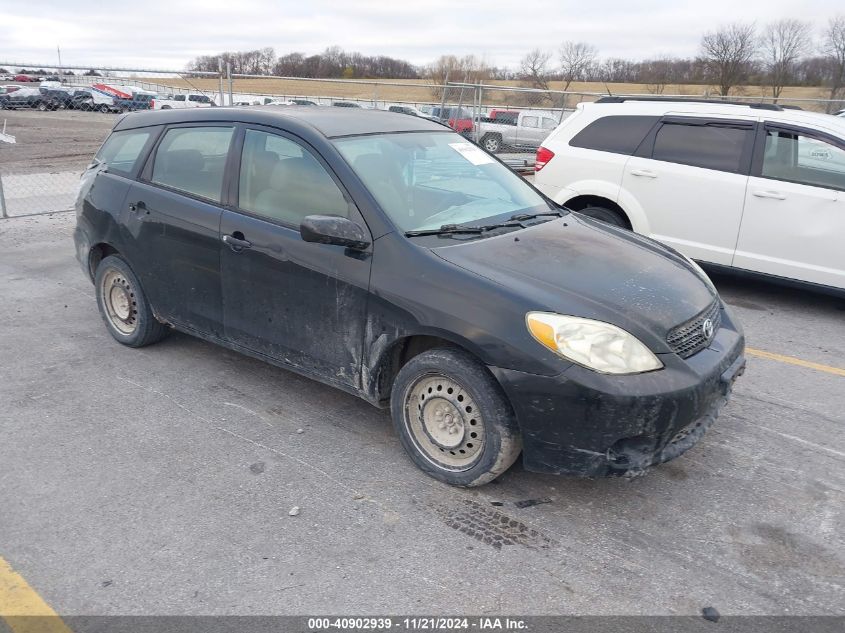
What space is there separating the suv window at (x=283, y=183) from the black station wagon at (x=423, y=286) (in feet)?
0.03

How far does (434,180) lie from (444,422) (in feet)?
4.95

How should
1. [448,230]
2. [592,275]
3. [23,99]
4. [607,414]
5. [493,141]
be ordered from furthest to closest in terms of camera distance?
[23,99]
[493,141]
[448,230]
[592,275]
[607,414]

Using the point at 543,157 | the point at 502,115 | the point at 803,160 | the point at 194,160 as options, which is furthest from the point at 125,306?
the point at 502,115

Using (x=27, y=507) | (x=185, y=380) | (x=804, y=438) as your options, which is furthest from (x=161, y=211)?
(x=804, y=438)

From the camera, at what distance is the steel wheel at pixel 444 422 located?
3324 mm

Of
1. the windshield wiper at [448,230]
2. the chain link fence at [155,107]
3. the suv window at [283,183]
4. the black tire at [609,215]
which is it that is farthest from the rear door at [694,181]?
the suv window at [283,183]

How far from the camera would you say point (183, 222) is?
4422 mm

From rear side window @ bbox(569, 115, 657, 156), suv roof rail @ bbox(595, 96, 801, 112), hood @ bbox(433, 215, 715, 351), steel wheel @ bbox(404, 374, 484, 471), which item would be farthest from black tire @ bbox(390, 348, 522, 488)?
suv roof rail @ bbox(595, 96, 801, 112)

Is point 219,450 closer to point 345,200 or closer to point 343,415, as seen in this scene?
point 343,415

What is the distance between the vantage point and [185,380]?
468 centimetres

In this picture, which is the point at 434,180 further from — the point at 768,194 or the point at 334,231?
the point at 768,194

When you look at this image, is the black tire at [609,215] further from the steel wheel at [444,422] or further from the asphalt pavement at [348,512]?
the steel wheel at [444,422]

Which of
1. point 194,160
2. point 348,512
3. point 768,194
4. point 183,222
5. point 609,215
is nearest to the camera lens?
point 348,512

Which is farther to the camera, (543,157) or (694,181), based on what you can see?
(543,157)
